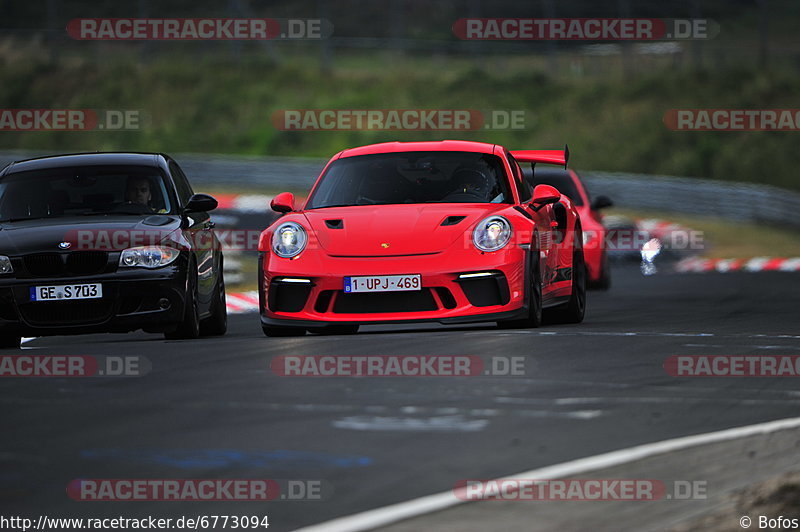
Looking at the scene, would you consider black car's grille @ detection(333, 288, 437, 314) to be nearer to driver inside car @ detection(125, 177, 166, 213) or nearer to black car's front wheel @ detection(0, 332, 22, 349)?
driver inside car @ detection(125, 177, 166, 213)

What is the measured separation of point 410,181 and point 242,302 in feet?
21.9

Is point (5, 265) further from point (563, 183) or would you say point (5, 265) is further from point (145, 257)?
point (563, 183)

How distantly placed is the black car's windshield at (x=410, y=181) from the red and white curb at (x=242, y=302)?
5421 millimetres

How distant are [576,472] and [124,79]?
2055 inches

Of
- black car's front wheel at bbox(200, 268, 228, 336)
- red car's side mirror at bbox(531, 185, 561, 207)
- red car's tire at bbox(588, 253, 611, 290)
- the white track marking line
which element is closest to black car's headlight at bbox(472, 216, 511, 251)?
red car's side mirror at bbox(531, 185, 561, 207)

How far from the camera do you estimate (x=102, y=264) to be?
37.7 ft

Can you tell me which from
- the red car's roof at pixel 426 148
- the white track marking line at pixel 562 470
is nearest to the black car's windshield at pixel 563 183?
the red car's roof at pixel 426 148

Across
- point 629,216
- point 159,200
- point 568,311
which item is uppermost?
point 159,200

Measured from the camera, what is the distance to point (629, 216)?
37.2 meters

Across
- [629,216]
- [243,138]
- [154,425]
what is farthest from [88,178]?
[243,138]

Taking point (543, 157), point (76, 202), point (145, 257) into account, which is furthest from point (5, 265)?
point (543, 157)

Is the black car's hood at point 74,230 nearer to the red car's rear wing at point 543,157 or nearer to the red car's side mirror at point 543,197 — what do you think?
the red car's side mirror at point 543,197

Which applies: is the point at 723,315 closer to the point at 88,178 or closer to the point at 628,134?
the point at 88,178

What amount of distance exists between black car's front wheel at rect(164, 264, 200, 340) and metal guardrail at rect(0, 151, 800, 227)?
80.1 feet
